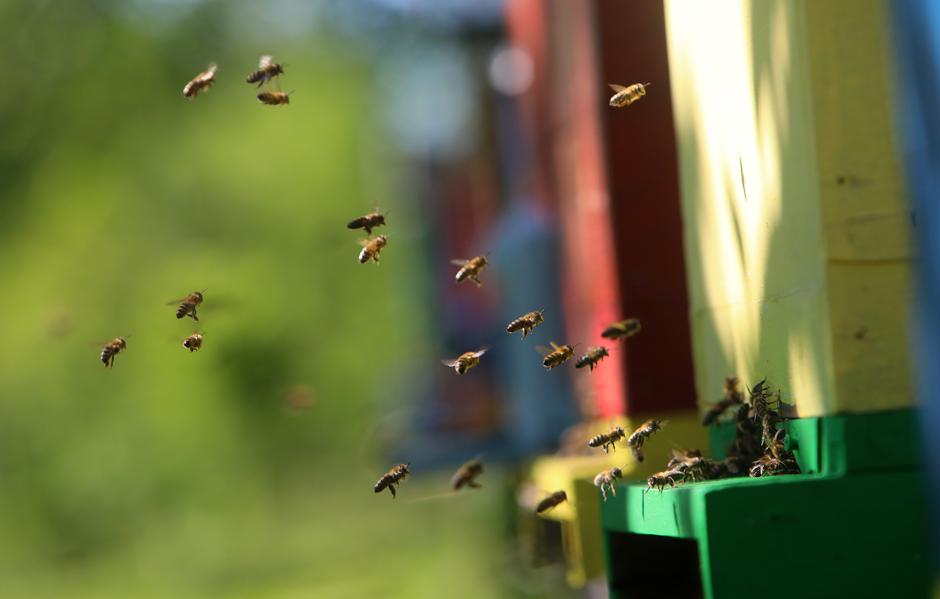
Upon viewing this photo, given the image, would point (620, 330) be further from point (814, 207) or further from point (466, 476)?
point (814, 207)

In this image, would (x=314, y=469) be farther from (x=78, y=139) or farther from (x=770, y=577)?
(x=770, y=577)

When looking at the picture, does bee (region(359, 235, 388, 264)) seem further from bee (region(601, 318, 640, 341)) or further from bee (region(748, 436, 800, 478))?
bee (region(748, 436, 800, 478))

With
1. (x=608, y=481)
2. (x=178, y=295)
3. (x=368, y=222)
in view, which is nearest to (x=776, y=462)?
(x=608, y=481)

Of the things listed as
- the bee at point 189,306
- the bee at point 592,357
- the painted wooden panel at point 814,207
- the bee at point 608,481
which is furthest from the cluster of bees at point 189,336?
the painted wooden panel at point 814,207

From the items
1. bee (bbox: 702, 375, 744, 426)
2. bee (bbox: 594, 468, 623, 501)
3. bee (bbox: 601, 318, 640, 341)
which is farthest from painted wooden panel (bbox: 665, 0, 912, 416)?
bee (bbox: 601, 318, 640, 341)

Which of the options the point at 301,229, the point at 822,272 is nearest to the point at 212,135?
the point at 301,229

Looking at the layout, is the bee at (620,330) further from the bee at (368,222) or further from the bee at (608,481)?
the bee at (608,481)
